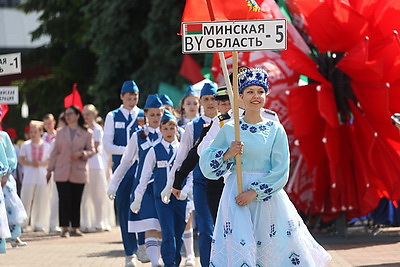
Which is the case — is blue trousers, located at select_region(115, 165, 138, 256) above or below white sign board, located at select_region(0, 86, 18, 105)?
below

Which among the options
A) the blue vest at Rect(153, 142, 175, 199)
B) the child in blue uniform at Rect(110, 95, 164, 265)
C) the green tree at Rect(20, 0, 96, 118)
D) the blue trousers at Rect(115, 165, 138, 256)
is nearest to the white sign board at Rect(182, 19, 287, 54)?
the blue vest at Rect(153, 142, 175, 199)

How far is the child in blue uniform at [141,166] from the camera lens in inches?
474

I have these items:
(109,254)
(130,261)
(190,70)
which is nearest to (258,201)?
(130,261)

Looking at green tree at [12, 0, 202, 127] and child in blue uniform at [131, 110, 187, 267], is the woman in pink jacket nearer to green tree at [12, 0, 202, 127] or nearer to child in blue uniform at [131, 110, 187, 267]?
child in blue uniform at [131, 110, 187, 267]

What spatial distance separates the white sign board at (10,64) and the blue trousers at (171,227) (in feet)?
7.72

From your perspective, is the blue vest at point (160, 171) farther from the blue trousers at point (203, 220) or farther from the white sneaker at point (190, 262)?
the white sneaker at point (190, 262)

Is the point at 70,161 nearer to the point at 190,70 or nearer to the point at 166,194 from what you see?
the point at 166,194

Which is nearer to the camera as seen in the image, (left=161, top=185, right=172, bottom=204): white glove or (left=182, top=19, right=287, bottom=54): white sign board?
(left=182, top=19, right=287, bottom=54): white sign board

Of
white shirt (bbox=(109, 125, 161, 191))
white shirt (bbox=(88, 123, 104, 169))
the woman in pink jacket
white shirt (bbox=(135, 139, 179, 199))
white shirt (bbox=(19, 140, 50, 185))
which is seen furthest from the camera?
white shirt (bbox=(19, 140, 50, 185))

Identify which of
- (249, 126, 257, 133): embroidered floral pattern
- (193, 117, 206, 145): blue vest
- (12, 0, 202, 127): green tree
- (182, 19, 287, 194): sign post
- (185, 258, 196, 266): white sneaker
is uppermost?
(12, 0, 202, 127): green tree

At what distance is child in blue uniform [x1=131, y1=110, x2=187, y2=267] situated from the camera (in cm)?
1123

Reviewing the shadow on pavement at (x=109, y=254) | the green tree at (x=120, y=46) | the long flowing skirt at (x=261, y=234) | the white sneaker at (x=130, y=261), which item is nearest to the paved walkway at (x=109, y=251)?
the shadow on pavement at (x=109, y=254)

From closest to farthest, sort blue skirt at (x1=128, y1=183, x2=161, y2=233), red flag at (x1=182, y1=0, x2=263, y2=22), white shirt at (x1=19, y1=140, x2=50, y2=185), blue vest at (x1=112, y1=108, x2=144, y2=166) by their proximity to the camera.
Answer: red flag at (x1=182, y1=0, x2=263, y2=22)
blue skirt at (x1=128, y1=183, x2=161, y2=233)
blue vest at (x1=112, y1=108, x2=144, y2=166)
white shirt at (x1=19, y1=140, x2=50, y2=185)

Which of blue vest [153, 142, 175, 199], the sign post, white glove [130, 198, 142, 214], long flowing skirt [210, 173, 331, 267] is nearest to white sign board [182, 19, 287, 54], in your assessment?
the sign post
